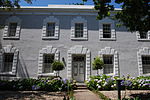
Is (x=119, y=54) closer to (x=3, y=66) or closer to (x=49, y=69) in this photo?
(x=49, y=69)

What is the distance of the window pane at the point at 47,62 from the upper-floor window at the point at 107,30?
5282 millimetres

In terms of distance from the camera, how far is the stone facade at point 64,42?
1338 centimetres

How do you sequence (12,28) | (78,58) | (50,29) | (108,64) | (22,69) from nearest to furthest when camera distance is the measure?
(22,69) < (108,64) < (78,58) < (50,29) < (12,28)

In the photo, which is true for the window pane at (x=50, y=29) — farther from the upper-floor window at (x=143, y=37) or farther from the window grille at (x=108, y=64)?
the upper-floor window at (x=143, y=37)

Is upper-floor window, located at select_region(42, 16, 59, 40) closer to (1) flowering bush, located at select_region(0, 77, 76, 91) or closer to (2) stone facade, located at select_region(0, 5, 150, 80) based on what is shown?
(2) stone facade, located at select_region(0, 5, 150, 80)

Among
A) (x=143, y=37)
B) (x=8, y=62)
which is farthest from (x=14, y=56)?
(x=143, y=37)

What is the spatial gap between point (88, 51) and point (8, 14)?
9.17m

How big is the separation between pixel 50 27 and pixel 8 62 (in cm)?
538

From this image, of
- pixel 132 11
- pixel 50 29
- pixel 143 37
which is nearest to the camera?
pixel 132 11

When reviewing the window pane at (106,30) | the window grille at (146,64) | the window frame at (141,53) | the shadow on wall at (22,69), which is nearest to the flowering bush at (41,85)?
the shadow on wall at (22,69)

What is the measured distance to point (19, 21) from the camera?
47.6 ft

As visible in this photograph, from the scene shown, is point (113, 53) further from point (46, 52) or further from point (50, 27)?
point (50, 27)

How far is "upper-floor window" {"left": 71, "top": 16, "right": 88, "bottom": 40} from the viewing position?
14044 millimetres

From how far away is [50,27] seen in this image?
1464 centimetres
